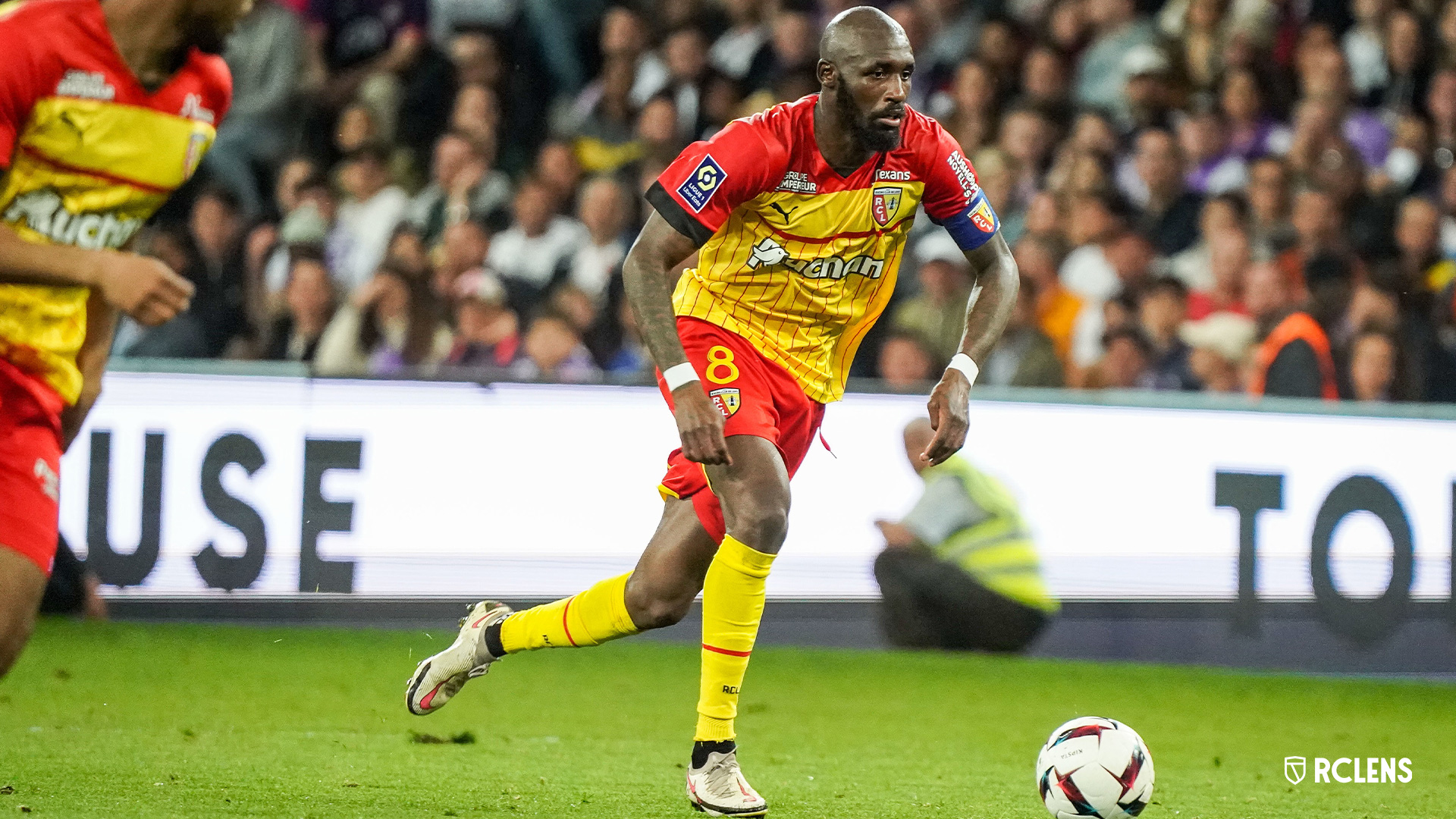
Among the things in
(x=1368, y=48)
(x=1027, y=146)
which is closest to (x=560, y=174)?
(x=1027, y=146)

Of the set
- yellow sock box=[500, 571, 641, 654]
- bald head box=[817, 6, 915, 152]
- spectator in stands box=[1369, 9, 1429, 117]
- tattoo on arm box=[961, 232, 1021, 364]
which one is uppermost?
spectator in stands box=[1369, 9, 1429, 117]

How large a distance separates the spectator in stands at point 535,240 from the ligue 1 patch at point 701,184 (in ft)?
20.3

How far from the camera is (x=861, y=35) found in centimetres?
508

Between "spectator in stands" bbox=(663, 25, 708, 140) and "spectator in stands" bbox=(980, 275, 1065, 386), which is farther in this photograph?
"spectator in stands" bbox=(663, 25, 708, 140)

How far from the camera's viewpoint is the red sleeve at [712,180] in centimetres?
510

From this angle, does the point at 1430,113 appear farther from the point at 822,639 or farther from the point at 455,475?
the point at 455,475

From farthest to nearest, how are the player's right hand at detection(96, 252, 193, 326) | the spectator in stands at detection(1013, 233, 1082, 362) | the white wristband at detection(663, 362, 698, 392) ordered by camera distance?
the spectator in stands at detection(1013, 233, 1082, 362), the white wristband at detection(663, 362, 698, 392), the player's right hand at detection(96, 252, 193, 326)

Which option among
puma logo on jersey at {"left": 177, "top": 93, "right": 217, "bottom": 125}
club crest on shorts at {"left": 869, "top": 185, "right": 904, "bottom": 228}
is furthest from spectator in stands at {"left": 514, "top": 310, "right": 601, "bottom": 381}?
puma logo on jersey at {"left": 177, "top": 93, "right": 217, "bottom": 125}

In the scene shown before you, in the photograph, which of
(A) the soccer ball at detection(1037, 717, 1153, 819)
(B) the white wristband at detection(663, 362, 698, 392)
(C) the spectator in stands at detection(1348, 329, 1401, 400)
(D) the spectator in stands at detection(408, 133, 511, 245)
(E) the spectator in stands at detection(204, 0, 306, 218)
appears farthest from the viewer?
(E) the spectator in stands at detection(204, 0, 306, 218)

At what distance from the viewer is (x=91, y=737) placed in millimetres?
6074

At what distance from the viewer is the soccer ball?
15.5 ft

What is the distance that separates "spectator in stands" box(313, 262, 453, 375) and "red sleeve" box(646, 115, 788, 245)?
590cm

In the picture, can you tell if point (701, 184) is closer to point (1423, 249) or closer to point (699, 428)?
point (699, 428)

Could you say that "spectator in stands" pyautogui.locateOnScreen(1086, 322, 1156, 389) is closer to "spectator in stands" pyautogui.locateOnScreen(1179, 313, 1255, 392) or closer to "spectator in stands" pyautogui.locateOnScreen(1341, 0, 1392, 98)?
"spectator in stands" pyautogui.locateOnScreen(1179, 313, 1255, 392)
